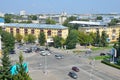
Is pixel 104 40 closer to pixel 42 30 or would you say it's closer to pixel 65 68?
pixel 42 30

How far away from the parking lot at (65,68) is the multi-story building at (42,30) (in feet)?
40.2

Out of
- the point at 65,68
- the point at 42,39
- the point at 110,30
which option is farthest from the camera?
the point at 110,30

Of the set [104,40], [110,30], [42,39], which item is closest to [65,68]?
[42,39]

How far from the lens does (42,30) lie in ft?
170

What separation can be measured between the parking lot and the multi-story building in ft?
40.2

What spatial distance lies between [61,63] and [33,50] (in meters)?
11.0

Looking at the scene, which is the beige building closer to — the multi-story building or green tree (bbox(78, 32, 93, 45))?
the multi-story building

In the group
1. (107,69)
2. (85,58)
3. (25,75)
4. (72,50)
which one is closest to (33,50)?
(72,50)

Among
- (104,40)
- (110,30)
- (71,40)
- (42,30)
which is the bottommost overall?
(104,40)

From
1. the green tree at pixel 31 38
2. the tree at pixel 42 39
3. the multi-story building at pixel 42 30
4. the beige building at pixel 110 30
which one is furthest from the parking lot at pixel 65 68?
the beige building at pixel 110 30

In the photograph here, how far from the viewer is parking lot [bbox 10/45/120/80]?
26.2 m

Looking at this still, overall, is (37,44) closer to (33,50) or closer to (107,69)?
(33,50)

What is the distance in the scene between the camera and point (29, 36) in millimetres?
50562

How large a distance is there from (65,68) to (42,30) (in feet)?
73.0
